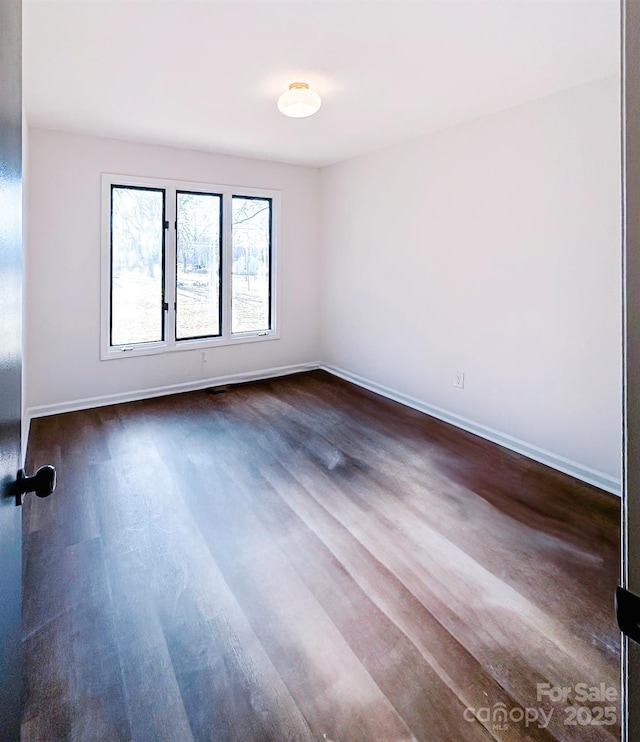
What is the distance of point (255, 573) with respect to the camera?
2141mm

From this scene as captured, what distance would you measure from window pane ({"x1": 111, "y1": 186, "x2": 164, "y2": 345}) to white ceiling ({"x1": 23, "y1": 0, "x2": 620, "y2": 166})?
32.3 inches

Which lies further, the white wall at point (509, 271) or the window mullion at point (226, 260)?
the window mullion at point (226, 260)

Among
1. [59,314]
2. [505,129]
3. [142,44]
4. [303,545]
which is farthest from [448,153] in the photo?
[59,314]

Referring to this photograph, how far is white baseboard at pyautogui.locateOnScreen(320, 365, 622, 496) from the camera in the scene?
3.00m

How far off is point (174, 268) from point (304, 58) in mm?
2682

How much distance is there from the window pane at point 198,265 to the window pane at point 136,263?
8.6 inches

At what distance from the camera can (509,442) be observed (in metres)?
3.60

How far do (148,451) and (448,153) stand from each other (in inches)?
136

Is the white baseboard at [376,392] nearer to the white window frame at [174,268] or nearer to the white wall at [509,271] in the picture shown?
the white wall at [509,271]

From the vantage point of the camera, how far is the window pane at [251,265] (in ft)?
17.1

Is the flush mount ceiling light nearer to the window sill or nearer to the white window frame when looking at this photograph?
the white window frame

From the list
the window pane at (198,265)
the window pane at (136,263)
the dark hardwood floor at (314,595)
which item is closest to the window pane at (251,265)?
the window pane at (198,265)

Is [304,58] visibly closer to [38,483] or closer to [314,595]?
[38,483]

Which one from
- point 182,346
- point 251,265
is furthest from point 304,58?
point 182,346
